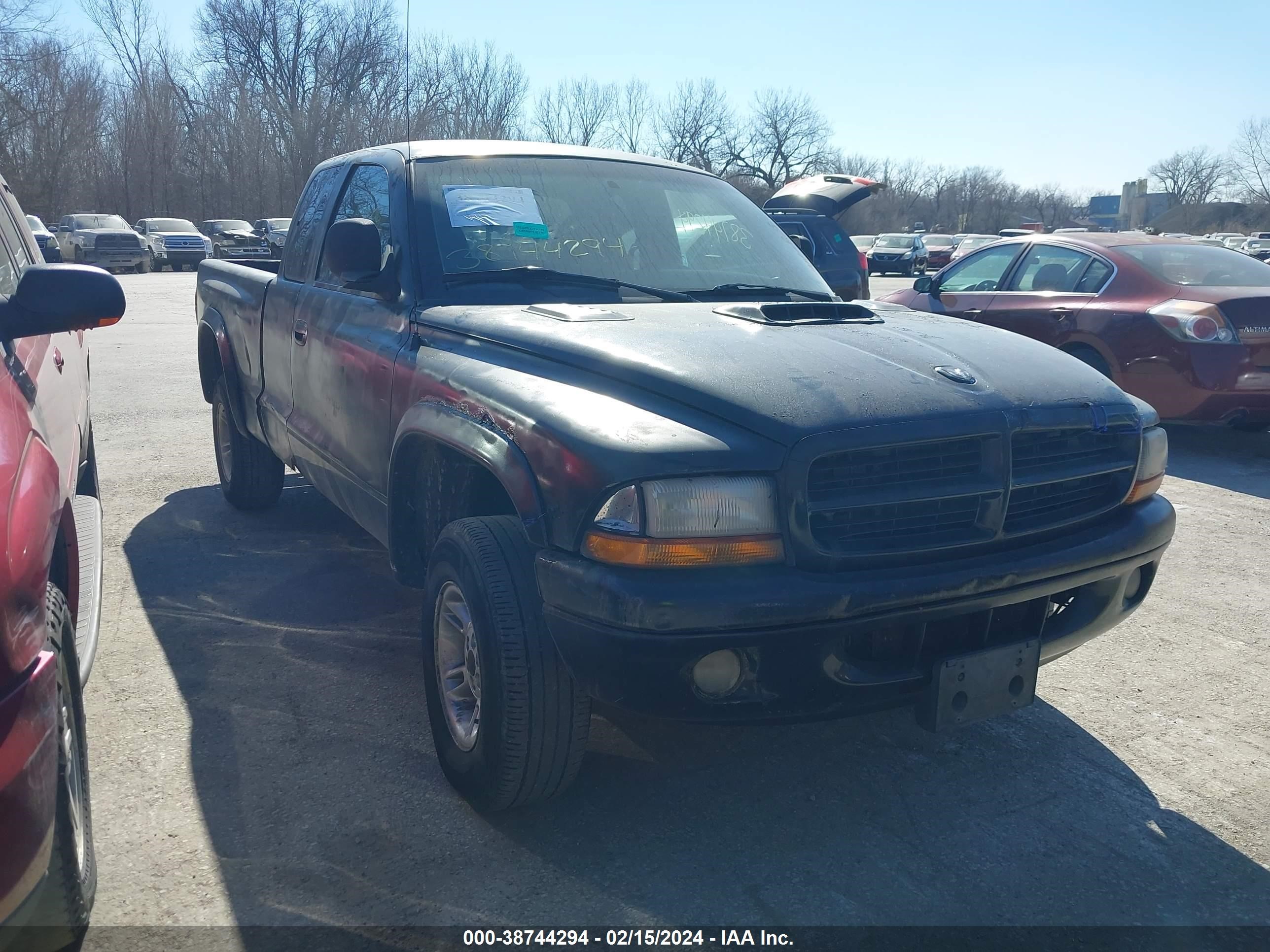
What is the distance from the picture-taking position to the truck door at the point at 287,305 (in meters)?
4.58

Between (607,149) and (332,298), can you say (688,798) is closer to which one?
(332,298)

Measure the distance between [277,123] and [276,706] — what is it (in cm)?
5208

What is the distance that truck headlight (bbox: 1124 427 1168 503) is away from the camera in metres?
2.99

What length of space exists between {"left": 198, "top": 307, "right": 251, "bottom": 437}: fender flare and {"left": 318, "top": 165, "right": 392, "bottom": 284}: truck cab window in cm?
137

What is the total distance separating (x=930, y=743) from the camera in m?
3.31

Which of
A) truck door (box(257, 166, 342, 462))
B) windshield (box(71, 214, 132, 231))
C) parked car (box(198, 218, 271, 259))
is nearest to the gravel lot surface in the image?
truck door (box(257, 166, 342, 462))

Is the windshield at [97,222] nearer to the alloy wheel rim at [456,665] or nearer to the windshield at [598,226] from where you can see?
the windshield at [598,226]

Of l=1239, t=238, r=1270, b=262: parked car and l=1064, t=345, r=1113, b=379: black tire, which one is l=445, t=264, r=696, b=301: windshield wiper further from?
l=1239, t=238, r=1270, b=262: parked car

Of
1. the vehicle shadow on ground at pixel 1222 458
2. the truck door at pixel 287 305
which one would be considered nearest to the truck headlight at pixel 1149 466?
the truck door at pixel 287 305

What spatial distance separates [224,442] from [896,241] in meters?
30.9

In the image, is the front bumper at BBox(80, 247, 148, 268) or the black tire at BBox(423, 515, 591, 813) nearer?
the black tire at BBox(423, 515, 591, 813)

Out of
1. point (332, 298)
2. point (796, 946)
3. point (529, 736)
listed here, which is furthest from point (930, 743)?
point (332, 298)

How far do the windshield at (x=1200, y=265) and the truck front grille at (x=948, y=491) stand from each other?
5.50 metres

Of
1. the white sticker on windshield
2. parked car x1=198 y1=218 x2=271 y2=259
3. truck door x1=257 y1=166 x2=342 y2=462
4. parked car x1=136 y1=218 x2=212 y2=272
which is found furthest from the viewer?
parked car x1=136 y1=218 x2=212 y2=272
